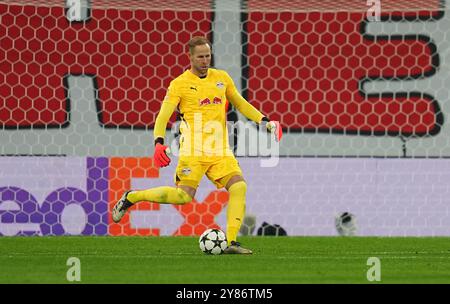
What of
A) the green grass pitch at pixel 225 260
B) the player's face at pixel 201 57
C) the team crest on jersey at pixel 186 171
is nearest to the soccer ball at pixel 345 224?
the green grass pitch at pixel 225 260

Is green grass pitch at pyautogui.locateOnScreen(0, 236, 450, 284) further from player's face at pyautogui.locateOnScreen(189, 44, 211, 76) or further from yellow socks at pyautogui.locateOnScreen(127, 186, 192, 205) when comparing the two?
player's face at pyautogui.locateOnScreen(189, 44, 211, 76)

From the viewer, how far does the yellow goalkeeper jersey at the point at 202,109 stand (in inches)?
273

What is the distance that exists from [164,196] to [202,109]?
61 centimetres

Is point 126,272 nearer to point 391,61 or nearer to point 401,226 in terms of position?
point 401,226

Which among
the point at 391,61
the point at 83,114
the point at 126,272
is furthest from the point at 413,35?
the point at 126,272

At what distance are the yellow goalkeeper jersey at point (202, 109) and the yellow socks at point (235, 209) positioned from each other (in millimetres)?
286

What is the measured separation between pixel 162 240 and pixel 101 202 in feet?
3.32

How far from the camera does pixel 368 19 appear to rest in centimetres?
990

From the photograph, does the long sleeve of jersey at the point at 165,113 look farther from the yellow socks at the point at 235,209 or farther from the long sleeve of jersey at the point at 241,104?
the yellow socks at the point at 235,209

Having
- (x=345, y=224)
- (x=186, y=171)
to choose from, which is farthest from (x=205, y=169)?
(x=345, y=224)

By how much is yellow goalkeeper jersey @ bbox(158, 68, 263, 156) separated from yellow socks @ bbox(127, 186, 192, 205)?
25cm

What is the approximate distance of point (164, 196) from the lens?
7117mm

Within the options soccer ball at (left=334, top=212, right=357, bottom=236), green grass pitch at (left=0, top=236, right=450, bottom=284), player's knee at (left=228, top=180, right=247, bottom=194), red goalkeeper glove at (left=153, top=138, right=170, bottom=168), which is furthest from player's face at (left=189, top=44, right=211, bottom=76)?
soccer ball at (left=334, top=212, right=357, bottom=236)

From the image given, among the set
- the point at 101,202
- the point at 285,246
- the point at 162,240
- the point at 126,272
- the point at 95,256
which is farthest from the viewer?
the point at 101,202
